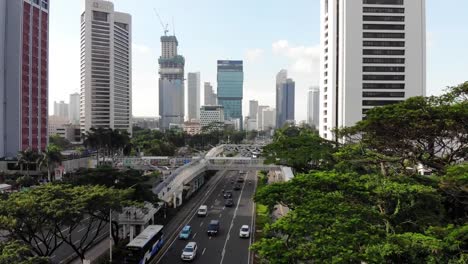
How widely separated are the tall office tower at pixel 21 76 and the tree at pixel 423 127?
62275 mm

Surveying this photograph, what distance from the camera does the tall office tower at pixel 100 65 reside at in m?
130

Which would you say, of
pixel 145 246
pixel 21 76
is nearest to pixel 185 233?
pixel 145 246

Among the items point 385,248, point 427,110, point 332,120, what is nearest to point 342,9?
point 332,120

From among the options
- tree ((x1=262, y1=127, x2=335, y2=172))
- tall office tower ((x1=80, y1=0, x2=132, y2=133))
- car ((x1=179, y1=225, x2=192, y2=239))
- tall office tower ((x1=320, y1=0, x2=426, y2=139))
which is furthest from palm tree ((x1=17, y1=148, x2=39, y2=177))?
tall office tower ((x1=80, y1=0, x2=132, y2=133))

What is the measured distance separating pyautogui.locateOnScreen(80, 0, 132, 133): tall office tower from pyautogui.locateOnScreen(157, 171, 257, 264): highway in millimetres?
88987

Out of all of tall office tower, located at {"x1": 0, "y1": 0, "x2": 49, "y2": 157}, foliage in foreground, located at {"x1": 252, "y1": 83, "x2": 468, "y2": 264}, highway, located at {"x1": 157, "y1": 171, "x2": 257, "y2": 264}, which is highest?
tall office tower, located at {"x1": 0, "y1": 0, "x2": 49, "y2": 157}

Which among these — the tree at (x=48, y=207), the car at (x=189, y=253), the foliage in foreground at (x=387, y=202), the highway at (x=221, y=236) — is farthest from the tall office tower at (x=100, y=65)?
the foliage in foreground at (x=387, y=202)

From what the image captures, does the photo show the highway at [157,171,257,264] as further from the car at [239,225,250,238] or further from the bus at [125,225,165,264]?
the bus at [125,225,165,264]

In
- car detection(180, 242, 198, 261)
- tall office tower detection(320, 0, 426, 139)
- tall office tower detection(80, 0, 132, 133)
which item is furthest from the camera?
tall office tower detection(80, 0, 132, 133)

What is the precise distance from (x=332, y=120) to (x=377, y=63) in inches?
482

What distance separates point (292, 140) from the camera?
46062 mm

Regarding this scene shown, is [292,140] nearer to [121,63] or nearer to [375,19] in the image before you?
[375,19]

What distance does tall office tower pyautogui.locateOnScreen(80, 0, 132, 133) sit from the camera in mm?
130000

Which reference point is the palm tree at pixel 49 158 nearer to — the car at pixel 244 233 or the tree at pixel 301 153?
the tree at pixel 301 153
